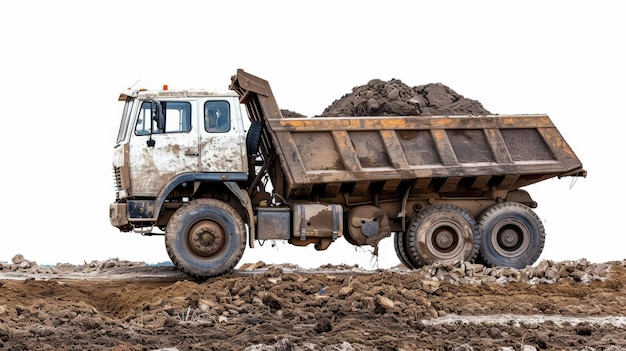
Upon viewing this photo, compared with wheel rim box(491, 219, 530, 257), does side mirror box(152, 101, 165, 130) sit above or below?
above

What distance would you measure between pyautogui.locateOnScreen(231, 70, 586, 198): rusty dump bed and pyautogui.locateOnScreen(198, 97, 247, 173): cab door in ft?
1.99

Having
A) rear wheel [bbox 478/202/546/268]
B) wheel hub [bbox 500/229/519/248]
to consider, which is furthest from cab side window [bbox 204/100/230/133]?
wheel hub [bbox 500/229/519/248]

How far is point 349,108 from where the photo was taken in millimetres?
19328

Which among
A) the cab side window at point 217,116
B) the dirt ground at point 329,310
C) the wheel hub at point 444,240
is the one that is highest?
the cab side window at point 217,116

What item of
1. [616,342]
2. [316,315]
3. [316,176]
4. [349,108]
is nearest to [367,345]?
[316,315]

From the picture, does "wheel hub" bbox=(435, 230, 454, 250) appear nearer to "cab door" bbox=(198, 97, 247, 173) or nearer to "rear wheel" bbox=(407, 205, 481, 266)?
"rear wheel" bbox=(407, 205, 481, 266)

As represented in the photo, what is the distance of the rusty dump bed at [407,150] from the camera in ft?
59.1

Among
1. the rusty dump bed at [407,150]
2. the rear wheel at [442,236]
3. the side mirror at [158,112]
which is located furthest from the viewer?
the rear wheel at [442,236]

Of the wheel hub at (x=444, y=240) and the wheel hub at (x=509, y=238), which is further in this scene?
the wheel hub at (x=509, y=238)

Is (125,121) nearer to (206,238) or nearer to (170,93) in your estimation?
(170,93)

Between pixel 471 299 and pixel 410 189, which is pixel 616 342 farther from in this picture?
pixel 410 189

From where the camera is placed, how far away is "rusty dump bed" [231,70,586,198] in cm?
1802

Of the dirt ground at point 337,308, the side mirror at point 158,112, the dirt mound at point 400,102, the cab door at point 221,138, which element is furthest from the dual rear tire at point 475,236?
the side mirror at point 158,112

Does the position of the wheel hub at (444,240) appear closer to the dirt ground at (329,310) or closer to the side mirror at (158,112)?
the dirt ground at (329,310)
